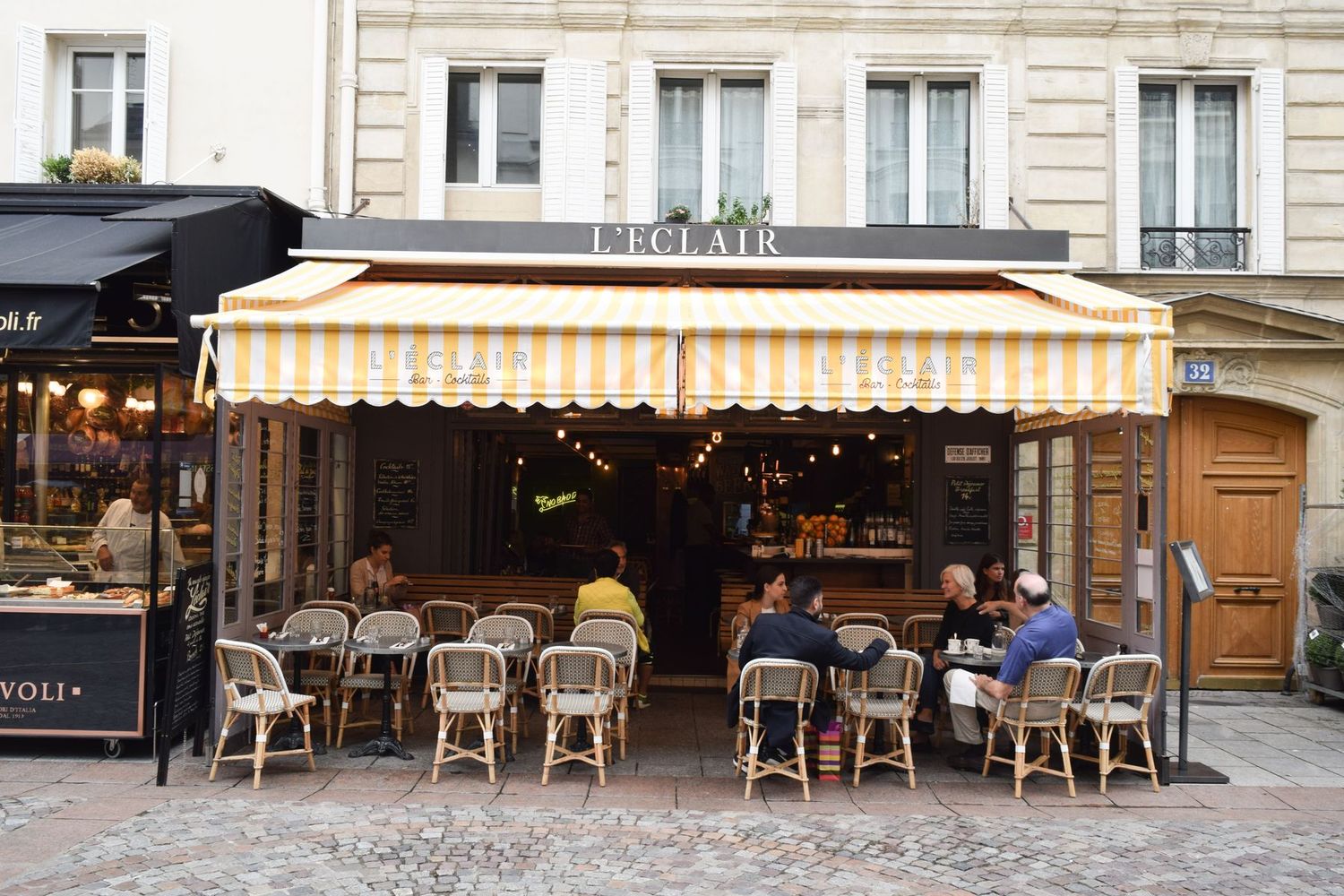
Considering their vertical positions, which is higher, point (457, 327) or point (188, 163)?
point (188, 163)

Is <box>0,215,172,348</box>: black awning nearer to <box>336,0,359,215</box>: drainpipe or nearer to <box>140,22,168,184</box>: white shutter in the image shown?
<box>140,22,168,184</box>: white shutter

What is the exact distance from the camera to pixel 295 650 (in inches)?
292

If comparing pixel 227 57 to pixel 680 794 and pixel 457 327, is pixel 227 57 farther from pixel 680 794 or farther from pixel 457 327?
pixel 680 794

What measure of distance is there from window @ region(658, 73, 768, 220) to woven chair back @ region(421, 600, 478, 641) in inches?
175

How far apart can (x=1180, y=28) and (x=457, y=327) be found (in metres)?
8.21

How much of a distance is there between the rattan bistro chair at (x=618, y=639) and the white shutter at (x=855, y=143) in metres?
4.83

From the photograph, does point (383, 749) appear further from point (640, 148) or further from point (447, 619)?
point (640, 148)

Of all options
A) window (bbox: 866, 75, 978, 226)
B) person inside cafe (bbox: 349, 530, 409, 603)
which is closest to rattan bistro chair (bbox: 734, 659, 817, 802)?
person inside cafe (bbox: 349, 530, 409, 603)

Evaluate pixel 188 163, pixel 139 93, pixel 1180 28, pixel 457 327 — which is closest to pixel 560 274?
pixel 457 327

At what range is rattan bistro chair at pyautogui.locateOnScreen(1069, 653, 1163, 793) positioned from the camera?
6.90 m

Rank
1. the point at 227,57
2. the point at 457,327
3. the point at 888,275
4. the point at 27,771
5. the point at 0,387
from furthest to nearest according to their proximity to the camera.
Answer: the point at 227,57
the point at 0,387
the point at 888,275
the point at 27,771
the point at 457,327

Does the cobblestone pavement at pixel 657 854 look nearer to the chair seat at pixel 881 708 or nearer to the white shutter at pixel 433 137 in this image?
the chair seat at pixel 881 708

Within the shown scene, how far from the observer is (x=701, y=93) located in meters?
10.7

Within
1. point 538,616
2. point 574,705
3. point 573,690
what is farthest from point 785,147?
point 574,705
